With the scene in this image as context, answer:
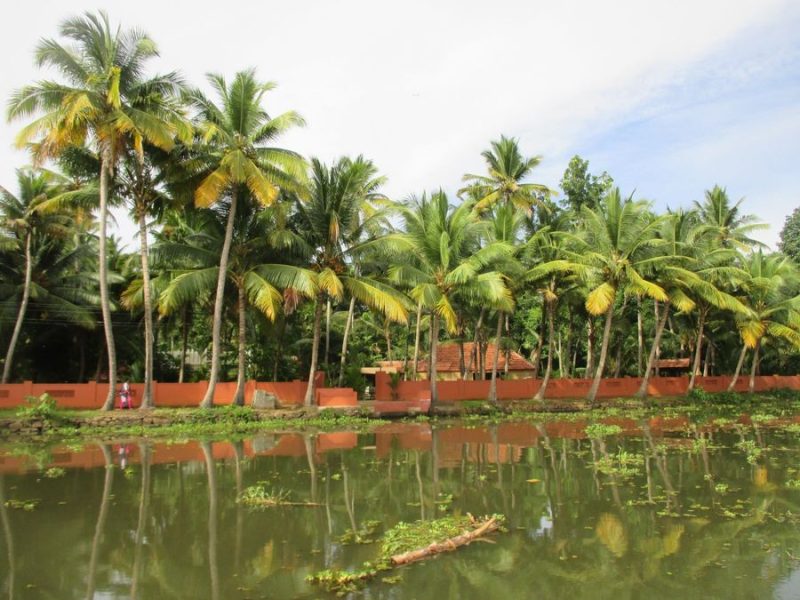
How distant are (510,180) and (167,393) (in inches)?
739

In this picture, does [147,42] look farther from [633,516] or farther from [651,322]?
[651,322]

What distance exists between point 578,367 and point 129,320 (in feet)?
99.3

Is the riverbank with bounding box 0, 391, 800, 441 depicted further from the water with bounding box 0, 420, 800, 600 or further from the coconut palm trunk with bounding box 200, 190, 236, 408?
the water with bounding box 0, 420, 800, 600

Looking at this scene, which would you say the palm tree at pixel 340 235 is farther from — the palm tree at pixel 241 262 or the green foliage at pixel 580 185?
the green foliage at pixel 580 185

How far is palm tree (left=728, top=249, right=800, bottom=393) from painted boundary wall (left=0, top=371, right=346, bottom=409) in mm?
20240

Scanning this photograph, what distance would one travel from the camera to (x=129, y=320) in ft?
96.2

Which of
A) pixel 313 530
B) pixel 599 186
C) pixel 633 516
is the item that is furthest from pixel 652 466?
pixel 599 186

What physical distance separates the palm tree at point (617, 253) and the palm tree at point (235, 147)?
12.4 m

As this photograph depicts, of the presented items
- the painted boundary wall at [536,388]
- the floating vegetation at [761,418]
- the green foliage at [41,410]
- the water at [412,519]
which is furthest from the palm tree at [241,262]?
the floating vegetation at [761,418]

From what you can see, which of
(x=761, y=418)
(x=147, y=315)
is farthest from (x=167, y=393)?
(x=761, y=418)

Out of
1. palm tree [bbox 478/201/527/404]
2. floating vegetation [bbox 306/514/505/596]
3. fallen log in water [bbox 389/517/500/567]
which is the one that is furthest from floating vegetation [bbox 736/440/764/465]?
palm tree [bbox 478/201/527/404]

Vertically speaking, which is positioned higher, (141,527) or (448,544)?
(448,544)

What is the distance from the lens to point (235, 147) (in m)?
21.6

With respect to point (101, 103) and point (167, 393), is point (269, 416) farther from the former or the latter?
point (101, 103)
